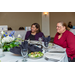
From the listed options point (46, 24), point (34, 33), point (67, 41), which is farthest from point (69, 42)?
point (46, 24)

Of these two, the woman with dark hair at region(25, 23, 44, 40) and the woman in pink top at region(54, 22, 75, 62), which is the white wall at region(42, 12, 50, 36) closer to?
the woman with dark hair at region(25, 23, 44, 40)

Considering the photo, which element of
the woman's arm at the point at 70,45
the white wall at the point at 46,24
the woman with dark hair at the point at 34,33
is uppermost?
the white wall at the point at 46,24

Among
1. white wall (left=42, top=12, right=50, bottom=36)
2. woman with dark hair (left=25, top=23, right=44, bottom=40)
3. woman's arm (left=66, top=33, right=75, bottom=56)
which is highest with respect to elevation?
white wall (left=42, top=12, right=50, bottom=36)

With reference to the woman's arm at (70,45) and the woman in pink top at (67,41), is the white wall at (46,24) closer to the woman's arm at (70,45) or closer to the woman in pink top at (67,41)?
the woman in pink top at (67,41)

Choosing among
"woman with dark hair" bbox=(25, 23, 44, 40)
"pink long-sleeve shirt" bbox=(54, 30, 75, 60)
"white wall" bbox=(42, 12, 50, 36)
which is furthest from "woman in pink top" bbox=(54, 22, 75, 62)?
"white wall" bbox=(42, 12, 50, 36)

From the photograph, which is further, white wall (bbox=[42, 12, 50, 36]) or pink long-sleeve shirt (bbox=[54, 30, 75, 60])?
white wall (bbox=[42, 12, 50, 36])

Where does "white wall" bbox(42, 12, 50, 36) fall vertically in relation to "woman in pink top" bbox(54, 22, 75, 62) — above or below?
above

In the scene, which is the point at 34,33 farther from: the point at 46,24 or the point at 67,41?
the point at 46,24

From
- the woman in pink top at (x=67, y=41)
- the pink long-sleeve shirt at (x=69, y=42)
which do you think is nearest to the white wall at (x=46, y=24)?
the woman in pink top at (x=67, y=41)

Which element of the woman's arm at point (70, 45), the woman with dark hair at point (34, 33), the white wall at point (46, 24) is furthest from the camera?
the white wall at point (46, 24)

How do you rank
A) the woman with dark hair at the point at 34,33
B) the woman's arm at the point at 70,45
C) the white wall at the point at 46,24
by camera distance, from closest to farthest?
the woman's arm at the point at 70,45 → the woman with dark hair at the point at 34,33 → the white wall at the point at 46,24
